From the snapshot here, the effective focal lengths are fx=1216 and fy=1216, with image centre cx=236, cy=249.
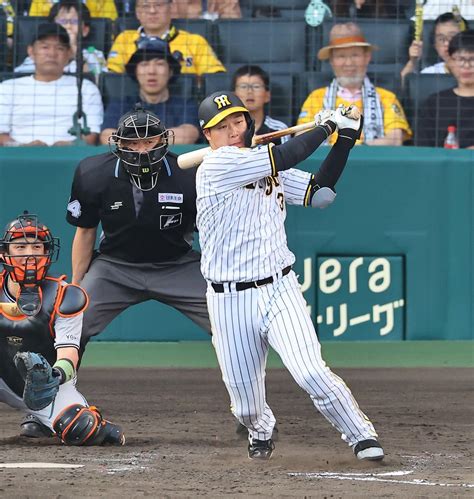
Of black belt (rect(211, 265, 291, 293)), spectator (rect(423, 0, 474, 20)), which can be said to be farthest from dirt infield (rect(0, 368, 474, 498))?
spectator (rect(423, 0, 474, 20))

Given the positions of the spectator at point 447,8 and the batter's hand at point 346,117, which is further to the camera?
the spectator at point 447,8

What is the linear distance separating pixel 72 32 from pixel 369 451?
19.7ft

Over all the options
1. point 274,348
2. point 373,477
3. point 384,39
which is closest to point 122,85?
point 384,39

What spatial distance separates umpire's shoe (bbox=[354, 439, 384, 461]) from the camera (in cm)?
516

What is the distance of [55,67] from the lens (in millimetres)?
10078

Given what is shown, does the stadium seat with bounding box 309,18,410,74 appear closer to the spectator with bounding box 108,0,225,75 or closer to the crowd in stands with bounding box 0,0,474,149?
the crowd in stands with bounding box 0,0,474,149

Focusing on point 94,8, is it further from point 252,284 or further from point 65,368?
point 252,284

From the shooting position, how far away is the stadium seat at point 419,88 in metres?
9.97

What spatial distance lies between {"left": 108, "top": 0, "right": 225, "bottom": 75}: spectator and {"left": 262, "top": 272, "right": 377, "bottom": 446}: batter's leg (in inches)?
206

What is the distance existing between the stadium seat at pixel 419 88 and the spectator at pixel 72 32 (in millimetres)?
2527

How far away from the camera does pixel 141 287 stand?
684 cm

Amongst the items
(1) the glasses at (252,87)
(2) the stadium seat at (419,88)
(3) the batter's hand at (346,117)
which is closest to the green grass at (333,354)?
(2) the stadium seat at (419,88)

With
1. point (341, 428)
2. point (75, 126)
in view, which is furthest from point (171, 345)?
point (341, 428)

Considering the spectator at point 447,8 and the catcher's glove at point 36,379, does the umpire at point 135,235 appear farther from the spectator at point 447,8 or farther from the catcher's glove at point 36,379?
the spectator at point 447,8
